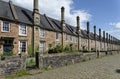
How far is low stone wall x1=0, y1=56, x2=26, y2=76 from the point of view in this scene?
12.4m

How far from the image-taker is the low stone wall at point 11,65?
40.5 feet

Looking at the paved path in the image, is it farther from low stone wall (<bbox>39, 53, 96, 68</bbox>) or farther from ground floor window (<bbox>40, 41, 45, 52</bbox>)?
ground floor window (<bbox>40, 41, 45, 52</bbox>)

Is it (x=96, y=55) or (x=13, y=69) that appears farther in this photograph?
(x=96, y=55)

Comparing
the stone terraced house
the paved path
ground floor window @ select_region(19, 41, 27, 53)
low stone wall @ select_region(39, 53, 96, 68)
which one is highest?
the stone terraced house

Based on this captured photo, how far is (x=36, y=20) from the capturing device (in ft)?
105

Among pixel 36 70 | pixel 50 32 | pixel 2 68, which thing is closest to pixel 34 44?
pixel 50 32

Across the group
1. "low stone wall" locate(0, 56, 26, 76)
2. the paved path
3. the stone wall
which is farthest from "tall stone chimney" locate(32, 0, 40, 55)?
"low stone wall" locate(0, 56, 26, 76)

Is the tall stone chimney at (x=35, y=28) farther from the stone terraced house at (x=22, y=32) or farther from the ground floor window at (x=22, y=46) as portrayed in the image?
the ground floor window at (x=22, y=46)

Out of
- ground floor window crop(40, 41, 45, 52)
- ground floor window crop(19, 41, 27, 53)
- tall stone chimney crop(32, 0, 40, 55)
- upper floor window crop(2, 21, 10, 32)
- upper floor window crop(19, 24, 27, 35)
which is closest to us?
upper floor window crop(2, 21, 10, 32)

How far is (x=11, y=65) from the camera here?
42.7 ft

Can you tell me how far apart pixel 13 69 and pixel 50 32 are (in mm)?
23650

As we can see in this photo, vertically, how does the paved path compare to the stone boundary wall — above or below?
below

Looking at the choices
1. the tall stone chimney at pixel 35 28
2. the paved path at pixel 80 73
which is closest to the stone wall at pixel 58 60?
the paved path at pixel 80 73

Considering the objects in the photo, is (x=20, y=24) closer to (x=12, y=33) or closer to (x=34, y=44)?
(x=12, y=33)
